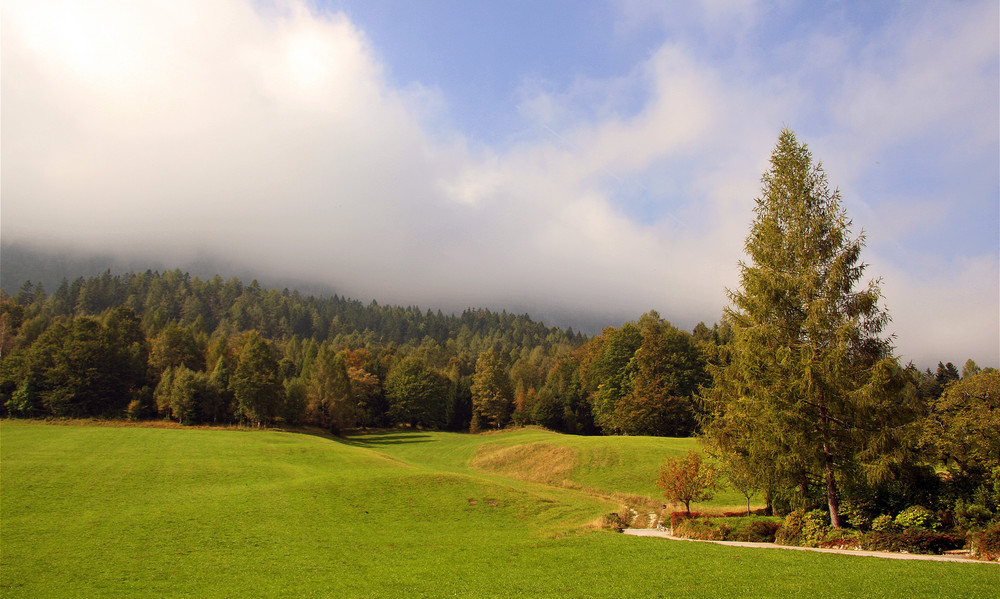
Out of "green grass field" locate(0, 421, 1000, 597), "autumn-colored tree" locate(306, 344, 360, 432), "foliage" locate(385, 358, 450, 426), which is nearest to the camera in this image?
"green grass field" locate(0, 421, 1000, 597)

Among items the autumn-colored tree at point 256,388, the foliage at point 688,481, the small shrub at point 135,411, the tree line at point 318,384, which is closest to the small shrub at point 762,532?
the foliage at point 688,481

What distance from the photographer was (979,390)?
2662 cm

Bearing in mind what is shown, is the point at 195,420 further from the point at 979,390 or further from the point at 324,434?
the point at 979,390

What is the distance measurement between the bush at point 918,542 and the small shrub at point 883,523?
115 cm

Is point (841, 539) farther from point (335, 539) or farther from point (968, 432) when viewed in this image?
point (335, 539)

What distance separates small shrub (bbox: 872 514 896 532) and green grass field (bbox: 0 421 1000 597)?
5.16 metres

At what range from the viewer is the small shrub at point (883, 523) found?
69.1 feet

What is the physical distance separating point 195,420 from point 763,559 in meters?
75.1

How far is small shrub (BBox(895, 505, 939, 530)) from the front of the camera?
20594 millimetres

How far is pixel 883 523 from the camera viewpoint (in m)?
21.2

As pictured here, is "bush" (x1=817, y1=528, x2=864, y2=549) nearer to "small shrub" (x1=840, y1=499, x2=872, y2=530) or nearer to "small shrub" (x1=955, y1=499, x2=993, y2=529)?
"small shrub" (x1=840, y1=499, x2=872, y2=530)

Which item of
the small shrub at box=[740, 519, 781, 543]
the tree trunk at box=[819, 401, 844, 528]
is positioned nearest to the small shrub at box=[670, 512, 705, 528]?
the small shrub at box=[740, 519, 781, 543]

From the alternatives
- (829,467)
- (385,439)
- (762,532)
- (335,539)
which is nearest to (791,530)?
(762,532)

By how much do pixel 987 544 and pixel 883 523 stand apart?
4.15 meters
